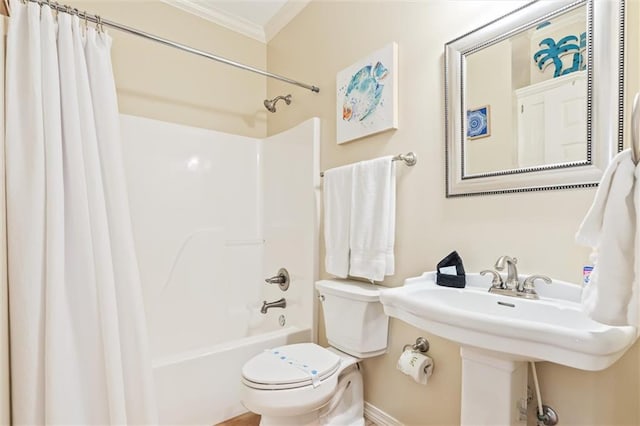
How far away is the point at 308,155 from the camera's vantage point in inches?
81.7

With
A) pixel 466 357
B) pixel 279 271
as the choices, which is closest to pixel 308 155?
pixel 279 271

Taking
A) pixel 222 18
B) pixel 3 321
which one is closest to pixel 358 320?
pixel 3 321

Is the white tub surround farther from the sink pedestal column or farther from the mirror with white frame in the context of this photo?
the sink pedestal column

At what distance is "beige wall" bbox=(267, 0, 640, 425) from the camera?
3.33ft

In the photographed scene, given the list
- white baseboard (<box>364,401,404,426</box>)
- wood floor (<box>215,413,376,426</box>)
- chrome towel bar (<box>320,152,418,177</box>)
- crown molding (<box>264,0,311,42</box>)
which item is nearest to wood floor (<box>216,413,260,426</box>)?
wood floor (<box>215,413,376,426</box>)

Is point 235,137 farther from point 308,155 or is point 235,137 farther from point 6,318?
point 6,318

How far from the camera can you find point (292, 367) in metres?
1.41

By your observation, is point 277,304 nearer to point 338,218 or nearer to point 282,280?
point 282,280

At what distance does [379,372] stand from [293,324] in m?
0.65

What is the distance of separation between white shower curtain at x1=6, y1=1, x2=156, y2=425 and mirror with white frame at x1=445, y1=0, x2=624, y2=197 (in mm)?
1406

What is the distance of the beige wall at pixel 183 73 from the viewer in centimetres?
208

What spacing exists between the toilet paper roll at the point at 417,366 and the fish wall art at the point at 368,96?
103 centimetres

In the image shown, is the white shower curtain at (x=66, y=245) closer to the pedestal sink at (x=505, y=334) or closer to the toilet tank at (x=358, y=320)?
the toilet tank at (x=358, y=320)

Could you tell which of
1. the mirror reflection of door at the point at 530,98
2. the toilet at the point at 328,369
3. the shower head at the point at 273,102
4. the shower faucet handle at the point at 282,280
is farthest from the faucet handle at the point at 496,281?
the shower head at the point at 273,102
